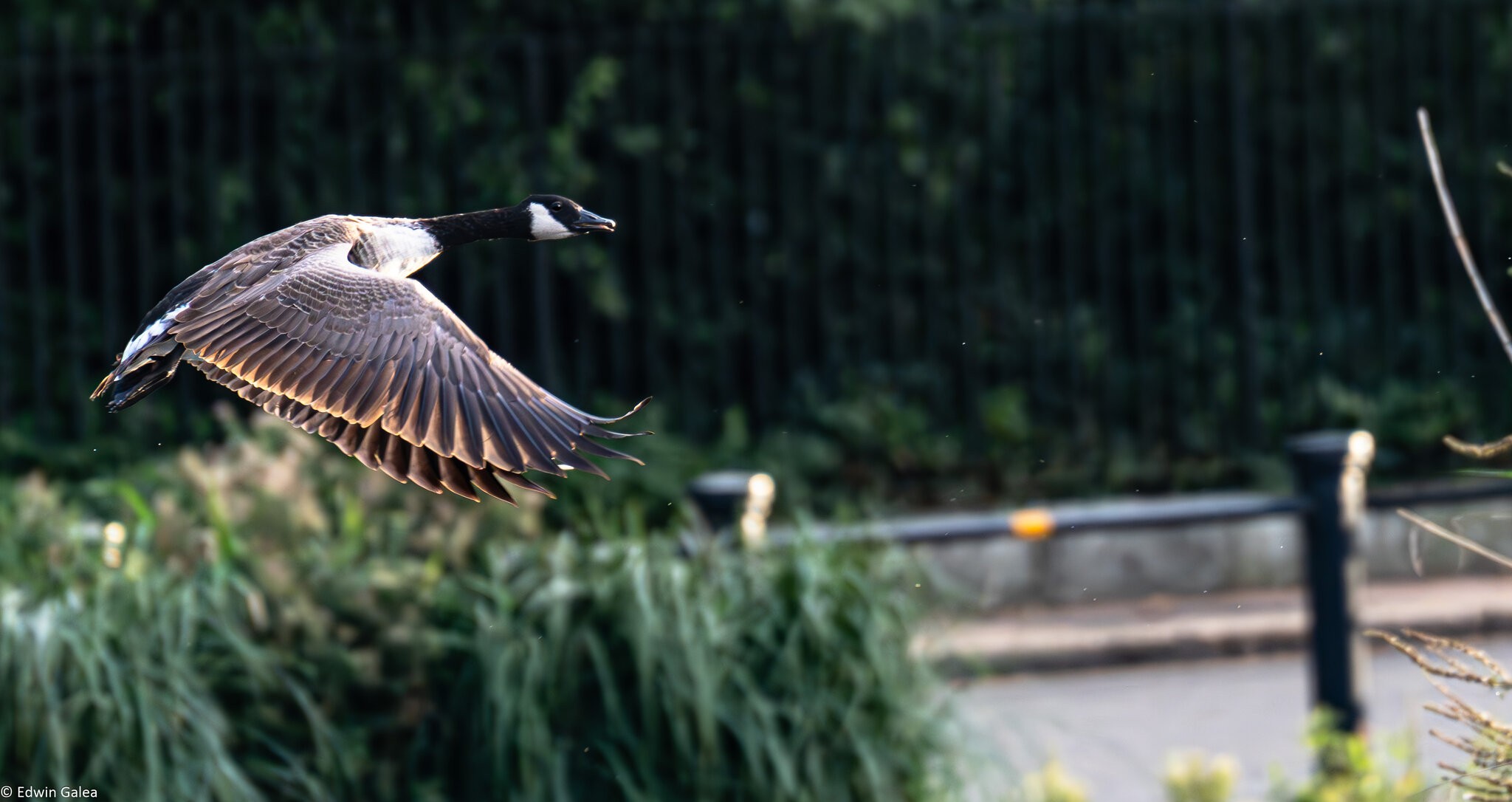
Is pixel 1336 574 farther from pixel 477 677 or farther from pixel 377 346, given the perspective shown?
pixel 377 346

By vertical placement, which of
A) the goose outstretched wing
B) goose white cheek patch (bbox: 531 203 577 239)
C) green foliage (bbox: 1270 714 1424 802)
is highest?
goose white cheek patch (bbox: 531 203 577 239)

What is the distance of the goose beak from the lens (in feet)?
5.32

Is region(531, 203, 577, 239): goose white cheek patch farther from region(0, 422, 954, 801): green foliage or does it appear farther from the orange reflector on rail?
the orange reflector on rail

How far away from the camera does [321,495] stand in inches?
Result: 199

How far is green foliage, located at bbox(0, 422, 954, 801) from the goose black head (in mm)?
2175

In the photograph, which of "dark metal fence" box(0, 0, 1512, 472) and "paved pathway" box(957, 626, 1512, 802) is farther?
"dark metal fence" box(0, 0, 1512, 472)

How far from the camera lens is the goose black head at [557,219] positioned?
1.54 meters

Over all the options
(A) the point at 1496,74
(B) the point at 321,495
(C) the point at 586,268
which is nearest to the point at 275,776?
(B) the point at 321,495

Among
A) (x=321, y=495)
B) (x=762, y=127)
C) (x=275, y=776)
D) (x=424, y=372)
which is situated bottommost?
(x=275, y=776)

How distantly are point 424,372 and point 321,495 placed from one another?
355cm

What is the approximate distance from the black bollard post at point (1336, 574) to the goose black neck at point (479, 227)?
383 cm

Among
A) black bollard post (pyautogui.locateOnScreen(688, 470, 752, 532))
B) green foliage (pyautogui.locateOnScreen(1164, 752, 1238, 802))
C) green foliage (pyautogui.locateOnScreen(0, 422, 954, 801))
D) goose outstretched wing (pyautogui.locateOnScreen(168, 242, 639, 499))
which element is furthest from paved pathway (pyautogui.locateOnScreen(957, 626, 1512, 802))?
goose outstretched wing (pyautogui.locateOnScreen(168, 242, 639, 499))

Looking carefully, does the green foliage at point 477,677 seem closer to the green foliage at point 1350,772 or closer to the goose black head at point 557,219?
the green foliage at point 1350,772

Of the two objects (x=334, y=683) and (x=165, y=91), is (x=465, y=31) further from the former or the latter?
(x=334, y=683)
